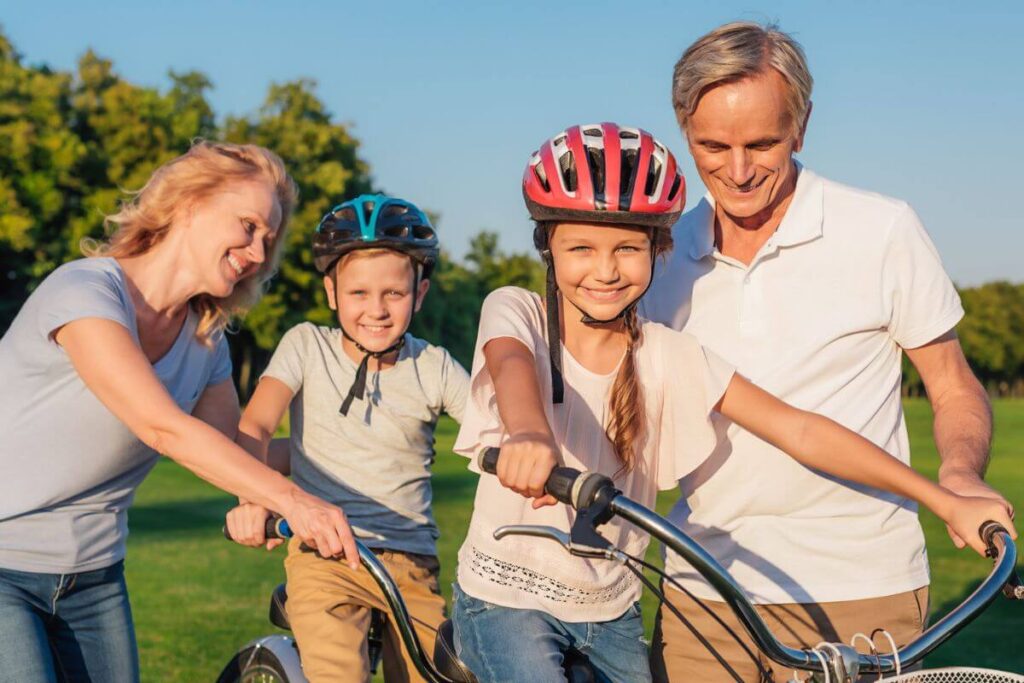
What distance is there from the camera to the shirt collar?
3.86 metres

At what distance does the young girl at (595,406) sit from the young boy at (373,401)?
1.29m

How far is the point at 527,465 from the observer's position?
2.62 m

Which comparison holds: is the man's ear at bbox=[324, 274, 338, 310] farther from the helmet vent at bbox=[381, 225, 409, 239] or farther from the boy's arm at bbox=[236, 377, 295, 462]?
the boy's arm at bbox=[236, 377, 295, 462]

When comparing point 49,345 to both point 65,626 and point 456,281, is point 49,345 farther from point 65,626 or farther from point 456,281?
point 456,281

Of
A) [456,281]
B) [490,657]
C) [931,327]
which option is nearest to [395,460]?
[490,657]

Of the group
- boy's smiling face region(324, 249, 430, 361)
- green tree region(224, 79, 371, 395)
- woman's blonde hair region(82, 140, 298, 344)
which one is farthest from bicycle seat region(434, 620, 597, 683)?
green tree region(224, 79, 371, 395)

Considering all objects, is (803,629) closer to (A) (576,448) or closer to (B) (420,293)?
(A) (576,448)

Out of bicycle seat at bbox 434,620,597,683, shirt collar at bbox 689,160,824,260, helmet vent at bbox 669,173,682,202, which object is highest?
helmet vent at bbox 669,173,682,202

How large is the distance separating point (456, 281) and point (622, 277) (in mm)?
61208

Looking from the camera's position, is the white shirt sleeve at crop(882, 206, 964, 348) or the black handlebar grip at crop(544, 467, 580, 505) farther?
the white shirt sleeve at crop(882, 206, 964, 348)

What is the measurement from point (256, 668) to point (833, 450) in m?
2.35

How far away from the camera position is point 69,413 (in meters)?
4.00

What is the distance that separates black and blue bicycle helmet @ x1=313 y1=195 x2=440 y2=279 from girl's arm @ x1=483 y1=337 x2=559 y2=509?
1.87 meters

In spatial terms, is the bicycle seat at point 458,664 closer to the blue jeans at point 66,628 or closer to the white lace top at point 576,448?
the white lace top at point 576,448
